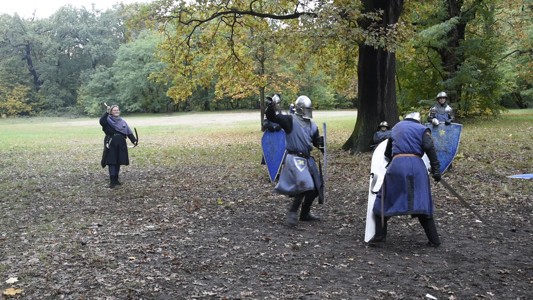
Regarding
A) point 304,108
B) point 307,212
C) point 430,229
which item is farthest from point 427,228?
point 304,108

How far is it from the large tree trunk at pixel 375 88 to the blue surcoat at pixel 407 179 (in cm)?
762

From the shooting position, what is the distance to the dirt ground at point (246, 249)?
14.1 feet

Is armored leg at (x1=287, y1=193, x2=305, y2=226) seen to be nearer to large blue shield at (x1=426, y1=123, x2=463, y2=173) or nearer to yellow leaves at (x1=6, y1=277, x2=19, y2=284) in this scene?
yellow leaves at (x1=6, y1=277, x2=19, y2=284)

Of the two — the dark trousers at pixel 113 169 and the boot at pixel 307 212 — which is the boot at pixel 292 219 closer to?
the boot at pixel 307 212

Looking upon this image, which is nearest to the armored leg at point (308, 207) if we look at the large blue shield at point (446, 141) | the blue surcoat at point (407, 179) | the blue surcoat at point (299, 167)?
the blue surcoat at point (299, 167)

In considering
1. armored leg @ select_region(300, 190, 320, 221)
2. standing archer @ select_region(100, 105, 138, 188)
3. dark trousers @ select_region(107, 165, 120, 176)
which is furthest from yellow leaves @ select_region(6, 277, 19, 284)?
dark trousers @ select_region(107, 165, 120, 176)

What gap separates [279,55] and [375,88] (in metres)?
7.02

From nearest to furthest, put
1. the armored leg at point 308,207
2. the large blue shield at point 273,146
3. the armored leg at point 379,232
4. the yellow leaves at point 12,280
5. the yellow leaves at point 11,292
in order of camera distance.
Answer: the yellow leaves at point 11,292 < the yellow leaves at point 12,280 < the armored leg at point 379,232 < the armored leg at point 308,207 < the large blue shield at point 273,146

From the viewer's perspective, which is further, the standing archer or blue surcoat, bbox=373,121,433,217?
the standing archer

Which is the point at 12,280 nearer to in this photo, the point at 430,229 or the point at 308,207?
the point at 308,207

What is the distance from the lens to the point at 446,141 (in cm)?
939

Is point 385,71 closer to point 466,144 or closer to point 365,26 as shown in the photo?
point 365,26

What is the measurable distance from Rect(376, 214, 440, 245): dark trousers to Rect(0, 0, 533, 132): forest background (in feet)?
19.7

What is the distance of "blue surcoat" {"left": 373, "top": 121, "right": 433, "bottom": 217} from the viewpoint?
5195 millimetres
